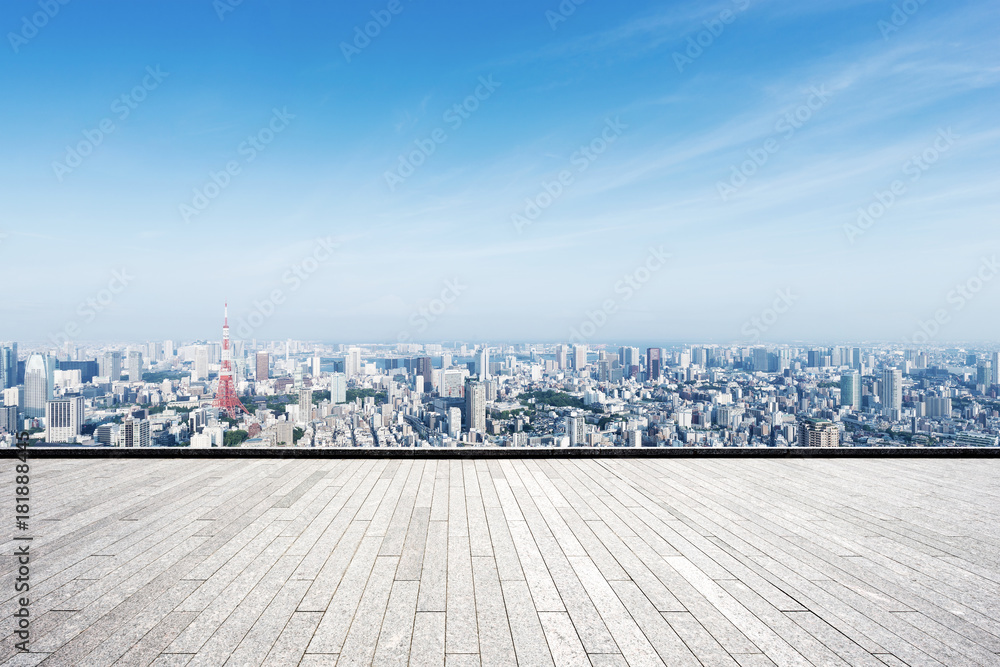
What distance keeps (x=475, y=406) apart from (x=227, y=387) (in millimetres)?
4050

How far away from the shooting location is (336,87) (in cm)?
1062

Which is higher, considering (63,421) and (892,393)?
(892,393)

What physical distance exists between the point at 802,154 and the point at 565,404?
8112mm

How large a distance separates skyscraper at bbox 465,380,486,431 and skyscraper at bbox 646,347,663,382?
4.27 m

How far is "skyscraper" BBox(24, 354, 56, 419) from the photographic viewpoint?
18.2ft

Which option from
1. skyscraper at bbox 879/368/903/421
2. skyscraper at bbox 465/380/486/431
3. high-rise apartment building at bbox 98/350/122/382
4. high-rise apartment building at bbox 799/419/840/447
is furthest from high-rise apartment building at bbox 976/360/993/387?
high-rise apartment building at bbox 98/350/122/382

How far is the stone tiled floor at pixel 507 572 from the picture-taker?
189 centimetres

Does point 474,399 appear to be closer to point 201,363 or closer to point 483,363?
point 483,363

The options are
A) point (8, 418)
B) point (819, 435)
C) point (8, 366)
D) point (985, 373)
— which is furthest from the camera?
point (985, 373)

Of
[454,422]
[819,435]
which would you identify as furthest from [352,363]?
[819,435]

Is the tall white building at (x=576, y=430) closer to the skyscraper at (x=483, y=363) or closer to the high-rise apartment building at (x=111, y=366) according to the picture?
the skyscraper at (x=483, y=363)

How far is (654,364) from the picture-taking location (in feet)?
34.7

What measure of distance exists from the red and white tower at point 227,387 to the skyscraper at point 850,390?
9527 mm

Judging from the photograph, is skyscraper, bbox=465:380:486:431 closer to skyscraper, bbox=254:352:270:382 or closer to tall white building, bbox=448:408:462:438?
tall white building, bbox=448:408:462:438
